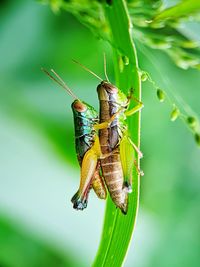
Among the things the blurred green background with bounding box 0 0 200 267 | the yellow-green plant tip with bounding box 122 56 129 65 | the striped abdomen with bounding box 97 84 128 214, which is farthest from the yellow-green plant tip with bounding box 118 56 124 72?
the blurred green background with bounding box 0 0 200 267

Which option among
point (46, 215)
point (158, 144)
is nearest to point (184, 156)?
point (158, 144)

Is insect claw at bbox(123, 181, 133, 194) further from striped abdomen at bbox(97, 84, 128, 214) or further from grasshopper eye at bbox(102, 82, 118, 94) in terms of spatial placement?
grasshopper eye at bbox(102, 82, 118, 94)

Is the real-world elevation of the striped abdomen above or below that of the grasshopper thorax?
below

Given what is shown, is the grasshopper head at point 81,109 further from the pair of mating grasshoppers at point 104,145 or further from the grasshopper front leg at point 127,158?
the grasshopper front leg at point 127,158

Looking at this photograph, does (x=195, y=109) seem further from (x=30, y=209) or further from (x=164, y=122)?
(x=30, y=209)

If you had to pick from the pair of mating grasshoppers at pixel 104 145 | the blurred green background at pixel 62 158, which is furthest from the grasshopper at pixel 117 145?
the blurred green background at pixel 62 158

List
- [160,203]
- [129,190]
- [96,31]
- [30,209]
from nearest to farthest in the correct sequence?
[129,190] → [96,31] → [30,209] → [160,203]
